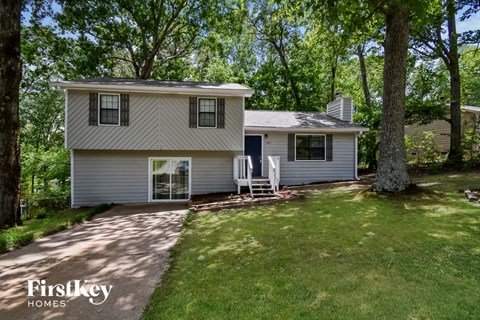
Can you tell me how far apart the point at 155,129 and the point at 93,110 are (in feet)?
7.41

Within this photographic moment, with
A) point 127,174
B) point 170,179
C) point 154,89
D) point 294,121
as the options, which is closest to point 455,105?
point 294,121

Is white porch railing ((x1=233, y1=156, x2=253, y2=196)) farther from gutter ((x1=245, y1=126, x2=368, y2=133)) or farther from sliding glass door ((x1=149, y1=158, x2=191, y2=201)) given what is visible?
sliding glass door ((x1=149, y1=158, x2=191, y2=201))

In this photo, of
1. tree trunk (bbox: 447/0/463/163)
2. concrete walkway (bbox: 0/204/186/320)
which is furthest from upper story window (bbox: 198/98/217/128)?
tree trunk (bbox: 447/0/463/163)

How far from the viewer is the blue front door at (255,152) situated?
489 inches

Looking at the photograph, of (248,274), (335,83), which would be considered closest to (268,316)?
(248,274)

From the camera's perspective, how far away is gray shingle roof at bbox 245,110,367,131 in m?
12.6

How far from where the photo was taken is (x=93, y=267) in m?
4.46

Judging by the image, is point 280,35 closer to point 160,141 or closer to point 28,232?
point 160,141

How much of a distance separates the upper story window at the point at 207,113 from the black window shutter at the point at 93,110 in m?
3.71

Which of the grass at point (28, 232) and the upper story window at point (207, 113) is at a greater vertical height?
the upper story window at point (207, 113)

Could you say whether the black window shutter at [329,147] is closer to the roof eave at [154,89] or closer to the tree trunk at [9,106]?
the roof eave at [154,89]

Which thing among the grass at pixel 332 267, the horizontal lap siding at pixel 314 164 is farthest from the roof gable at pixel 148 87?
Answer: the grass at pixel 332 267

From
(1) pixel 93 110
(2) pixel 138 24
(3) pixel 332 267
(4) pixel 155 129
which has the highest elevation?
(2) pixel 138 24

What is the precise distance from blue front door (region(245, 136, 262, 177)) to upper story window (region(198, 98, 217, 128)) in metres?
2.11
